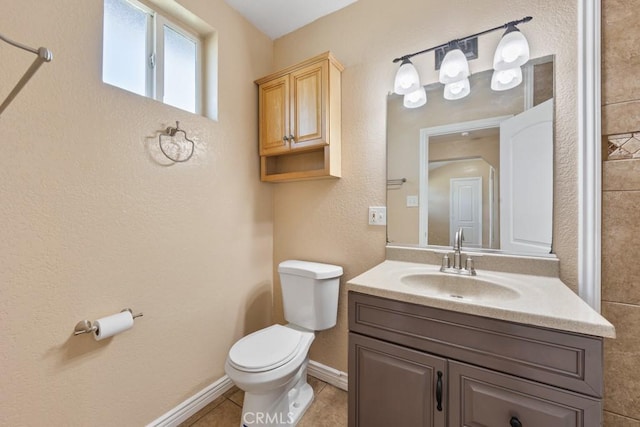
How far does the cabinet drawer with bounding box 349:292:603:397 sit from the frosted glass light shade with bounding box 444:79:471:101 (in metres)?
1.12

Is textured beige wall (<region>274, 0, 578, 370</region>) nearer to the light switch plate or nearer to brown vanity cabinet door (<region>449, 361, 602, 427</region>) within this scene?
the light switch plate

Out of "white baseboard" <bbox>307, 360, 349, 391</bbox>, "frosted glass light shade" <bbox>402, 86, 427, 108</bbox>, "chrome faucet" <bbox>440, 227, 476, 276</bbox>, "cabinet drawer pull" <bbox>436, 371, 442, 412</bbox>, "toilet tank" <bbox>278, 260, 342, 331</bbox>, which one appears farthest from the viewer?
"white baseboard" <bbox>307, 360, 349, 391</bbox>

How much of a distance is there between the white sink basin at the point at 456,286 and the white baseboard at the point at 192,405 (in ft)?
4.42

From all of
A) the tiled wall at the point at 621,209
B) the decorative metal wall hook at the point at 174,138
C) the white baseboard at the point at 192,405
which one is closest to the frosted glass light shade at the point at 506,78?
the tiled wall at the point at 621,209

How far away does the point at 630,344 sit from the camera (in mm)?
1047

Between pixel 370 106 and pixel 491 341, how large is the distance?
1366 mm

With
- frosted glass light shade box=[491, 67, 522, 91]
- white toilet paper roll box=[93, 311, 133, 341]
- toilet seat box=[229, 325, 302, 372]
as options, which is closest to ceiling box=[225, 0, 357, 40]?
frosted glass light shade box=[491, 67, 522, 91]

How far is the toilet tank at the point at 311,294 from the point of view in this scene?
158 centimetres

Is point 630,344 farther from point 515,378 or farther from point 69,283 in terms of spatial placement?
point 69,283

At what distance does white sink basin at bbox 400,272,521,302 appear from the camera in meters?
1.12

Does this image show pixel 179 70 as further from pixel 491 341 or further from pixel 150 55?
pixel 491 341

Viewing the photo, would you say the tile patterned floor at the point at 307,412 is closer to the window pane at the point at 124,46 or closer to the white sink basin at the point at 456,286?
A: the white sink basin at the point at 456,286

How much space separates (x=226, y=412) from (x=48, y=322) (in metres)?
1.02

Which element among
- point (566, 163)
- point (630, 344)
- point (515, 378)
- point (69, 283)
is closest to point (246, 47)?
point (69, 283)
